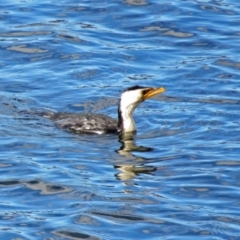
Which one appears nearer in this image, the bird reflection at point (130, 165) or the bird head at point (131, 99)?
the bird reflection at point (130, 165)

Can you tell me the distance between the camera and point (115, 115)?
20.2 m

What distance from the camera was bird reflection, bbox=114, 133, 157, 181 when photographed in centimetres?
1644

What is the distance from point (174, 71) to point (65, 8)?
16.7 feet

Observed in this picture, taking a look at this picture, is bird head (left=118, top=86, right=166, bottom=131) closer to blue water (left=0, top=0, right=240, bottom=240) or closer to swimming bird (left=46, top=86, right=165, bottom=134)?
swimming bird (left=46, top=86, right=165, bottom=134)

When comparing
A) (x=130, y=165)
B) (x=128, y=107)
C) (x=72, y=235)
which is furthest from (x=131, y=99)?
(x=72, y=235)

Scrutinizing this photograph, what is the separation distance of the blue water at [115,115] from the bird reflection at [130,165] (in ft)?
0.14

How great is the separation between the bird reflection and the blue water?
1.7 inches

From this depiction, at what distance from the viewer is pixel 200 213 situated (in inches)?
572

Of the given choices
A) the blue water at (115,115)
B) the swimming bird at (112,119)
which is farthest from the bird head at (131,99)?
the blue water at (115,115)

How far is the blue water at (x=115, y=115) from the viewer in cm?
1441

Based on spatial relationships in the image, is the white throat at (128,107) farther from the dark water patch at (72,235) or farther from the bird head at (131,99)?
the dark water patch at (72,235)

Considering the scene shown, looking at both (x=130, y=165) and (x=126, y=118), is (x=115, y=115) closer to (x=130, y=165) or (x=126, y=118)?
(x=126, y=118)

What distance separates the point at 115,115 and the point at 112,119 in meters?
0.88

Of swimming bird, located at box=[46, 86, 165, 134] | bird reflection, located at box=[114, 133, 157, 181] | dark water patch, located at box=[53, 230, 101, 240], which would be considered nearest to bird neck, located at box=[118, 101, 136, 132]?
Result: swimming bird, located at box=[46, 86, 165, 134]
